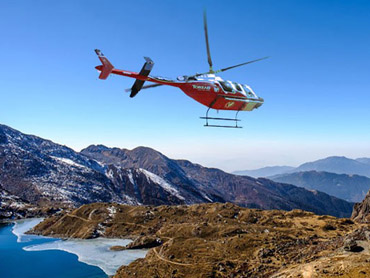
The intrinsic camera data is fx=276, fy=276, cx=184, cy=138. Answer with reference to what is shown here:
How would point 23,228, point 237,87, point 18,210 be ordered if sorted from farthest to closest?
point 18,210 → point 23,228 → point 237,87

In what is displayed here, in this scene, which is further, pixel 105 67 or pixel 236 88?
pixel 236 88

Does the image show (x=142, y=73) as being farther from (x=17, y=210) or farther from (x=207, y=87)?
(x=17, y=210)

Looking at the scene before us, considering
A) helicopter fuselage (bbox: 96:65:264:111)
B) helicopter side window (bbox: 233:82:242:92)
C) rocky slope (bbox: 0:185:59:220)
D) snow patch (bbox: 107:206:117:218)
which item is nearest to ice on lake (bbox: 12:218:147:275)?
snow patch (bbox: 107:206:117:218)

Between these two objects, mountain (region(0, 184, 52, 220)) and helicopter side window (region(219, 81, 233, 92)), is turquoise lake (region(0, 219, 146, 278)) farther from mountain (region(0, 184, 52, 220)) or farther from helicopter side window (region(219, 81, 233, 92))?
helicopter side window (region(219, 81, 233, 92))

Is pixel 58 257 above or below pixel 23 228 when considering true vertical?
below

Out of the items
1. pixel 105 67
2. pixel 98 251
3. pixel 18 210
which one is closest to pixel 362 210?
pixel 98 251

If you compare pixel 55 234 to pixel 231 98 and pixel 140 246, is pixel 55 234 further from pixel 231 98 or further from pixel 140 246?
pixel 231 98
